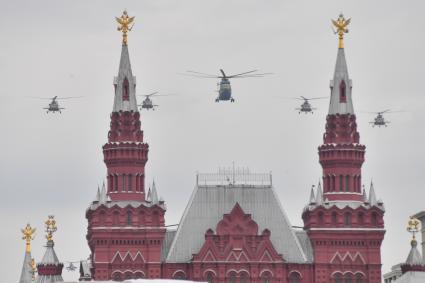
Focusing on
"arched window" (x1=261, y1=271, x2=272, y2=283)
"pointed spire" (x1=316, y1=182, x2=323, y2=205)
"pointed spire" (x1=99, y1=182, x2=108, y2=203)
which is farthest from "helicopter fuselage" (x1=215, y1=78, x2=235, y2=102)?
"arched window" (x1=261, y1=271, x2=272, y2=283)

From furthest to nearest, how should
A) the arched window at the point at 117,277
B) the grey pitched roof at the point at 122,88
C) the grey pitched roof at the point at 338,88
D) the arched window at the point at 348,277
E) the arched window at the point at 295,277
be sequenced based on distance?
the grey pitched roof at the point at 338,88
the grey pitched roof at the point at 122,88
the arched window at the point at 295,277
the arched window at the point at 348,277
the arched window at the point at 117,277

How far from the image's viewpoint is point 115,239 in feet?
571

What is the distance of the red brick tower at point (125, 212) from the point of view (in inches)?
6821

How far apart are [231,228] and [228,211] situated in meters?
3.51

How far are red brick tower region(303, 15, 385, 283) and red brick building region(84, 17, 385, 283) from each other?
0.28 feet

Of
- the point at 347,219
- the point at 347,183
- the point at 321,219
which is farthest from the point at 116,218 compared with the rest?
the point at 347,183

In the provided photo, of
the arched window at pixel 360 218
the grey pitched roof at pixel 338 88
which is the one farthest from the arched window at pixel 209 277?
the grey pitched roof at pixel 338 88

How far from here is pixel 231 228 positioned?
176 m

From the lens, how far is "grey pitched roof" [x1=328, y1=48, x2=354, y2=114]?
179 m

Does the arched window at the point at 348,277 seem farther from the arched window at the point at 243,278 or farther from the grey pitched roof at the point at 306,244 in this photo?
the arched window at the point at 243,278

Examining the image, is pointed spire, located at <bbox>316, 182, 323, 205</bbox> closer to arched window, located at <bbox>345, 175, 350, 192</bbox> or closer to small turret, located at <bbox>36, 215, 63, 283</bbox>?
arched window, located at <bbox>345, 175, 350, 192</bbox>

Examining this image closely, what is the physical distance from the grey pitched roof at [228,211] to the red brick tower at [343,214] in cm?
210

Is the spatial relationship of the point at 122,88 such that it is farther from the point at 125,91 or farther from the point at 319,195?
the point at 319,195

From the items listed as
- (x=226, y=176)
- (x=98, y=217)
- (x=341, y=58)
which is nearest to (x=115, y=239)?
(x=98, y=217)
